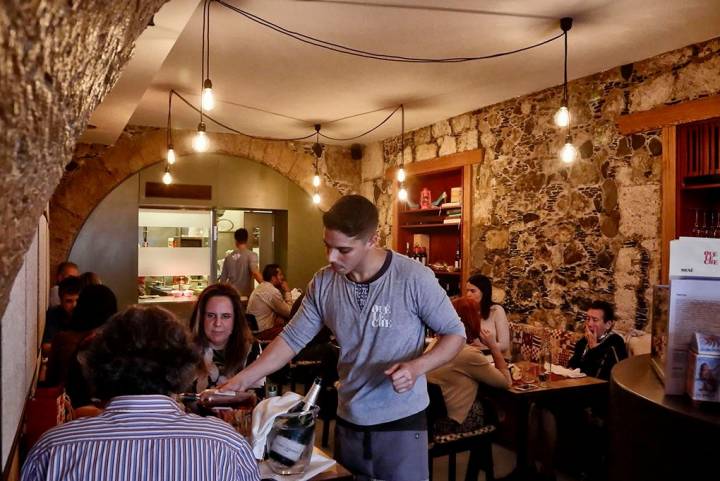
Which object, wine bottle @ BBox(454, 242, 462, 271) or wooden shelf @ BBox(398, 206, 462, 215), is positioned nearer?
wine bottle @ BBox(454, 242, 462, 271)

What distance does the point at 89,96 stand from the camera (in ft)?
2.12

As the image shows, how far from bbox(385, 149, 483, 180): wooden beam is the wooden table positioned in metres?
3.02

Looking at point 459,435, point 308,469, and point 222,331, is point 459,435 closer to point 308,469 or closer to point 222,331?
point 222,331

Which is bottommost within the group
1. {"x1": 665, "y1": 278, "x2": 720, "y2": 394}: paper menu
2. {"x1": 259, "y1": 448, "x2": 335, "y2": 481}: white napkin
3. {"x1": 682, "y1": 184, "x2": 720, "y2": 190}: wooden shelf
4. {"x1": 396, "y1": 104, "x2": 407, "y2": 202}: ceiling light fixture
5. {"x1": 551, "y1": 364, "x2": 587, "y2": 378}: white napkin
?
{"x1": 551, "y1": 364, "x2": 587, "y2": 378}: white napkin

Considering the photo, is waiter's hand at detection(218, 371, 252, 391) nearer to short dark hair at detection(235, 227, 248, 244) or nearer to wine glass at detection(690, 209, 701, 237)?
wine glass at detection(690, 209, 701, 237)

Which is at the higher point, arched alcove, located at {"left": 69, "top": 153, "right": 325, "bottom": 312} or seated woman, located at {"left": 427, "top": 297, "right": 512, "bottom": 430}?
arched alcove, located at {"left": 69, "top": 153, "right": 325, "bottom": 312}

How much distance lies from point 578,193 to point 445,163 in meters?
1.98

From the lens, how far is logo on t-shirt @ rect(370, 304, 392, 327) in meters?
2.10

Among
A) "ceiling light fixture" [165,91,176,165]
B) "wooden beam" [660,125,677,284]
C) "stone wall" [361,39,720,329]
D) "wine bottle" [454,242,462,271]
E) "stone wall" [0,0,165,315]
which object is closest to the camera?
"stone wall" [0,0,165,315]

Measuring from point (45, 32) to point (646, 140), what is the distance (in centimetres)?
488

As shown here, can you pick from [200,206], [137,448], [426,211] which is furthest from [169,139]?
[137,448]

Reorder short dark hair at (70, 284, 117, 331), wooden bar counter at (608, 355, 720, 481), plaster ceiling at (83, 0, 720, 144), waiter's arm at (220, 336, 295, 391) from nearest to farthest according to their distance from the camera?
wooden bar counter at (608, 355, 720, 481) < waiter's arm at (220, 336, 295, 391) < short dark hair at (70, 284, 117, 331) < plaster ceiling at (83, 0, 720, 144)

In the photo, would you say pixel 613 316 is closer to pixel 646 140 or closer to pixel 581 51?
pixel 646 140

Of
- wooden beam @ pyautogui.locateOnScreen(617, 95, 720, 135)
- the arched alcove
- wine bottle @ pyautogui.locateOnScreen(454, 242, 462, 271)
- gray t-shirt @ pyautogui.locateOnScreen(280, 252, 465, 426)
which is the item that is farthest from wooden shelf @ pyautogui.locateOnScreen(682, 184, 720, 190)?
the arched alcove
